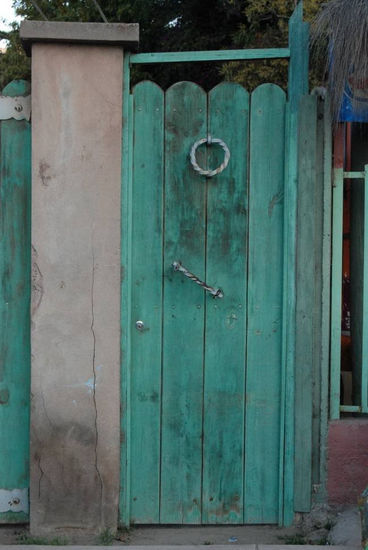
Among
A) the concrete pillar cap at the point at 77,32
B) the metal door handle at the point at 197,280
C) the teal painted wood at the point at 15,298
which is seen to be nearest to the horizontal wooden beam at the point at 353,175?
the metal door handle at the point at 197,280

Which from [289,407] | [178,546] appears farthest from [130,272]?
[178,546]

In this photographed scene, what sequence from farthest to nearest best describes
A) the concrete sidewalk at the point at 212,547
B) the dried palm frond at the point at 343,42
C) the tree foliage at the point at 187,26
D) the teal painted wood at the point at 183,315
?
the tree foliage at the point at 187,26
the teal painted wood at the point at 183,315
the dried palm frond at the point at 343,42
the concrete sidewalk at the point at 212,547

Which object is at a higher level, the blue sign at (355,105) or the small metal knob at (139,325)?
Answer: the blue sign at (355,105)

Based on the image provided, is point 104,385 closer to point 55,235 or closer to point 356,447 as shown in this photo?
point 55,235

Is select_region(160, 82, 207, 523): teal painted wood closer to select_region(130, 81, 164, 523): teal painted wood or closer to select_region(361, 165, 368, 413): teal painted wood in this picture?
select_region(130, 81, 164, 523): teal painted wood

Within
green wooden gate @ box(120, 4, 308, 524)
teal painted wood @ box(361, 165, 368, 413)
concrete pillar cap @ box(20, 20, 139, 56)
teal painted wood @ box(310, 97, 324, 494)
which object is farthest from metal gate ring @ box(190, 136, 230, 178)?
teal painted wood @ box(361, 165, 368, 413)

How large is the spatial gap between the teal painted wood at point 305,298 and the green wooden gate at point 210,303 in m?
0.04

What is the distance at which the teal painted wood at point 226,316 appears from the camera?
358cm

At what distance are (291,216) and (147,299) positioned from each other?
2.67 feet

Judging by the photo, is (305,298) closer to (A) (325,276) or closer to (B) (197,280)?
(A) (325,276)

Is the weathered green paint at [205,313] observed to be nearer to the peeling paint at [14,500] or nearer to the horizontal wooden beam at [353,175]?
the horizontal wooden beam at [353,175]

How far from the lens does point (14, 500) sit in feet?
12.0

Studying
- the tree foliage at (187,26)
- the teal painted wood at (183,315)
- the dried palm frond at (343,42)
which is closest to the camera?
the dried palm frond at (343,42)

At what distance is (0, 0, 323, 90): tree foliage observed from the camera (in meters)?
8.52
